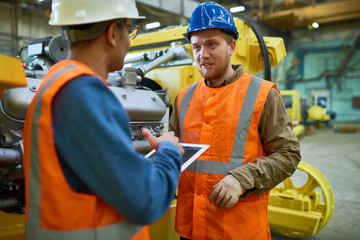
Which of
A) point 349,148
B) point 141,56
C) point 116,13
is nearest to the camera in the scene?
point 116,13


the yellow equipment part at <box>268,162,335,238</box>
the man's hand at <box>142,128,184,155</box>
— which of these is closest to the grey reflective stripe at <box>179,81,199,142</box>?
the man's hand at <box>142,128,184,155</box>

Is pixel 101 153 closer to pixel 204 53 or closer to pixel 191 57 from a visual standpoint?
pixel 204 53

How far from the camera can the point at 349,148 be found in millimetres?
7535

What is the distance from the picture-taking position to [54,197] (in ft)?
2.33

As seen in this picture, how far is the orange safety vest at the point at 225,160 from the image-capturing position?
1.28 metres

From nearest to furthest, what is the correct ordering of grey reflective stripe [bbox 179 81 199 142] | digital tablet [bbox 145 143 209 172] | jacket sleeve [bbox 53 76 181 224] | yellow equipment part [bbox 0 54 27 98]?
jacket sleeve [bbox 53 76 181 224] < yellow equipment part [bbox 0 54 27 98] < digital tablet [bbox 145 143 209 172] < grey reflective stripe [bbox 179 81 199 142]

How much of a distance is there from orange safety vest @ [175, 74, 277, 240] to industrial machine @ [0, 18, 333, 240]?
1.46 ft

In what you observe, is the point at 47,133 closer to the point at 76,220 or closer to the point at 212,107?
the point at 76,220

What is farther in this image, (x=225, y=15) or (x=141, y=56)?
(x=141, y=56)

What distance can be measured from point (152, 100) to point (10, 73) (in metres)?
1.06

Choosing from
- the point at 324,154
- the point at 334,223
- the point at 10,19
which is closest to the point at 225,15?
the point at 334,223

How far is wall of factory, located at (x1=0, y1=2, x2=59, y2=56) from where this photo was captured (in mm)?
7859

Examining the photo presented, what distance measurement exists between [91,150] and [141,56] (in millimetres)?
2030

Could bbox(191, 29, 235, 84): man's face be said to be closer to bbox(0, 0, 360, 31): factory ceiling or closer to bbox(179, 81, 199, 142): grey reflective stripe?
bbox(179, 81, 199, 142): grey reflective stripe
